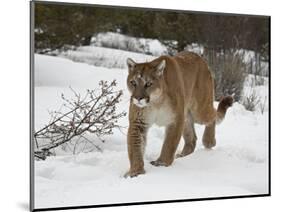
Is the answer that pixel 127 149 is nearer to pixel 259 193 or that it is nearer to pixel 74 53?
pixel 74 53

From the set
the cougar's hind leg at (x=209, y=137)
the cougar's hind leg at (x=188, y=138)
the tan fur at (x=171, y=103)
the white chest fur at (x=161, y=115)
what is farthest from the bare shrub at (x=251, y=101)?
the white chest fur at (x=161, y=115)

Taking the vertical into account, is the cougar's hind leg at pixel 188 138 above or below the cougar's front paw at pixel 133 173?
above

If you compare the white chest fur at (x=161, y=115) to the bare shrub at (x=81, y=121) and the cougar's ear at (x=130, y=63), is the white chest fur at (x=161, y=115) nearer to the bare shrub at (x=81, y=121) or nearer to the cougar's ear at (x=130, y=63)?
the bare shrub at (x=81, y=121)

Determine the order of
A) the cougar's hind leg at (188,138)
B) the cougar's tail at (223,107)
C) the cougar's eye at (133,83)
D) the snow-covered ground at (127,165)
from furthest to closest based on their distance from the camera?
the cougar's tail at (223,107) → the cougar's hind leg at (188,138) → the cougar's eye at (133,83) → the snow-covered ground at (127,165)

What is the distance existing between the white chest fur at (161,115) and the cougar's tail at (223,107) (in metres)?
0.36

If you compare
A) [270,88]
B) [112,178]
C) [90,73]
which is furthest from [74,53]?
[270,88]

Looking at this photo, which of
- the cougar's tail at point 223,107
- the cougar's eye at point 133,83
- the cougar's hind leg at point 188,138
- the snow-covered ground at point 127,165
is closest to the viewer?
the snow-covered ground at point 127,165

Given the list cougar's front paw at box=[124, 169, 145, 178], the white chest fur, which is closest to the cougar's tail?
the white chest fur

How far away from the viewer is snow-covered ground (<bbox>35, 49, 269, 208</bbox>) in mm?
3205

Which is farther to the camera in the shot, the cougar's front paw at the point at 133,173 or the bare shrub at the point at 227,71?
the bare shrub at the point at 227,71

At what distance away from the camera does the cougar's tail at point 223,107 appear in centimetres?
364

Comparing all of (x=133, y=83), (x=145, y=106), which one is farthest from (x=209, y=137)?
(x=133, y=83)

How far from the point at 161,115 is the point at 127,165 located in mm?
330

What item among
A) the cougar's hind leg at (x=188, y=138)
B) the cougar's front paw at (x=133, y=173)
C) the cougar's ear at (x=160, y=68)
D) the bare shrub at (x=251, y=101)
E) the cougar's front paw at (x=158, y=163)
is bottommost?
the cougar's front paw at (x=133, y=173)
